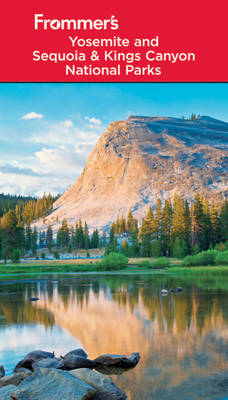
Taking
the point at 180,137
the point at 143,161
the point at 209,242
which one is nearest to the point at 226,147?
the point at 180,137

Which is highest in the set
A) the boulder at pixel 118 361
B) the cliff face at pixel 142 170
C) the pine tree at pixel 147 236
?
the cliff face at pixel 142 170

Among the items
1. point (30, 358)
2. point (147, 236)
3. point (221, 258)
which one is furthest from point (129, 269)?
point (30, 358)

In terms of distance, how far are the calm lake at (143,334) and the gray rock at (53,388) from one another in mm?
1325

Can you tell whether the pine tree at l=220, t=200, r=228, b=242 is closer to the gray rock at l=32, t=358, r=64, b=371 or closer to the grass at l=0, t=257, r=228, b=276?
the grass at l=0, t=257, r=228, b=276

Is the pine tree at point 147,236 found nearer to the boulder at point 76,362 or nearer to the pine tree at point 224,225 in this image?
the pine tree at point 224,225

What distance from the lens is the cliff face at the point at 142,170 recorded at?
12950 centimetres

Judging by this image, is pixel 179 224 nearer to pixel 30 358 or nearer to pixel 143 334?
pixel 143 334

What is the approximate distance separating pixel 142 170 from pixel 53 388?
135m

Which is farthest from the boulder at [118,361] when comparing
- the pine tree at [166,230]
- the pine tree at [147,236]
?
the pine tree at [147,236]

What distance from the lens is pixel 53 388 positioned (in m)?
7.54

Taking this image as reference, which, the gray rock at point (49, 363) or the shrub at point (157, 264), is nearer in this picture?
the gray rock at point (49, 363)

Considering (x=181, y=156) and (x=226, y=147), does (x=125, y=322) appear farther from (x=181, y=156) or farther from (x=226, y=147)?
(x=226, y=147)

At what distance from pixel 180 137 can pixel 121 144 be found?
2493cm

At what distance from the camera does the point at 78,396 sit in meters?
7.35
